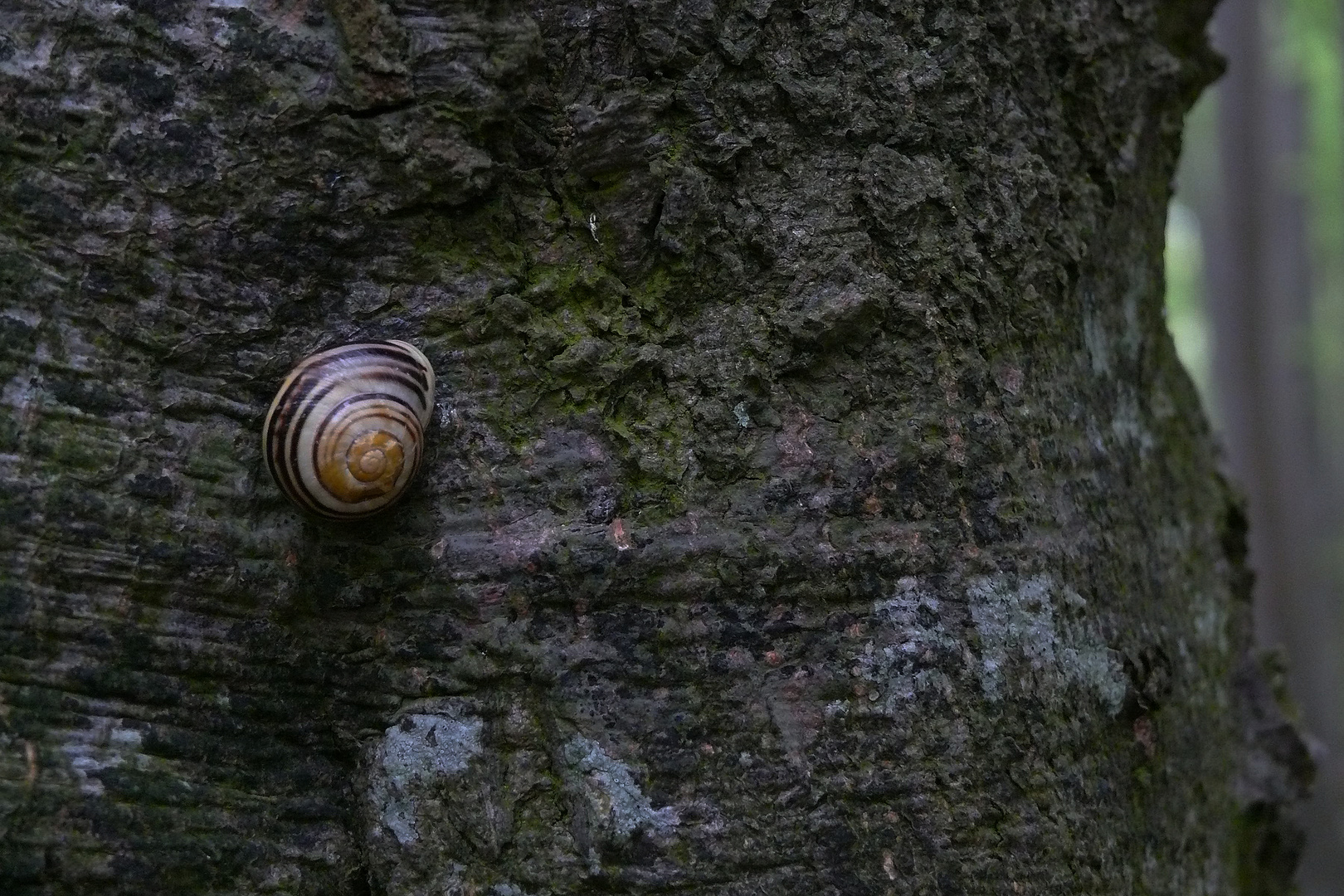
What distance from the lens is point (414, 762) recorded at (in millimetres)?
1418

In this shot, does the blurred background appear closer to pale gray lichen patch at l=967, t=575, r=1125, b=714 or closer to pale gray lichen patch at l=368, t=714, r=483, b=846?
pale gray lichen patch at l=967, t=575, r=1125, b=714

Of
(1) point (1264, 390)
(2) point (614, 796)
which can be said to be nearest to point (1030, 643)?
(2) point (614, 796)

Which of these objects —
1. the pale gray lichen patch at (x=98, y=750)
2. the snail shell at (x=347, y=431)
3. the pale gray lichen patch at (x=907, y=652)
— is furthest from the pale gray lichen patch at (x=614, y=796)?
the pale gray lichen patch at (x=98, y=750)

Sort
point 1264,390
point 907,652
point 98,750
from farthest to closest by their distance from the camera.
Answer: point 1264,390 → point 907,652 → point 98,750

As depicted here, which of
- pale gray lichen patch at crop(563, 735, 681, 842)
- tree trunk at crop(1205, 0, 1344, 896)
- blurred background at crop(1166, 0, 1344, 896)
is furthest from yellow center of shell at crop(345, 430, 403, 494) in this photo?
tree trunk at crop(1205, 0, 1344, 896)

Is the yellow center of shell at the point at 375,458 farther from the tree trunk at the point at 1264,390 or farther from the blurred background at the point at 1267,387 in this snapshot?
the tree trunk at the point at 1264,390

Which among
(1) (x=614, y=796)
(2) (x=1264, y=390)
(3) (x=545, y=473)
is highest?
(2) (x=1264, y=390)

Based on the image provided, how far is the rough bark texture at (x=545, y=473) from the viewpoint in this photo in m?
1.34

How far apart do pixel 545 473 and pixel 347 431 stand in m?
0.27

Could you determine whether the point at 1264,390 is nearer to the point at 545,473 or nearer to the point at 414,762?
the point at 545,473

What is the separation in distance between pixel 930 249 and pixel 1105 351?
49 cm

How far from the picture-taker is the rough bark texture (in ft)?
4.39

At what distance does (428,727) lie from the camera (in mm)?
1425

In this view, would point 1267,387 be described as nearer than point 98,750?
No
